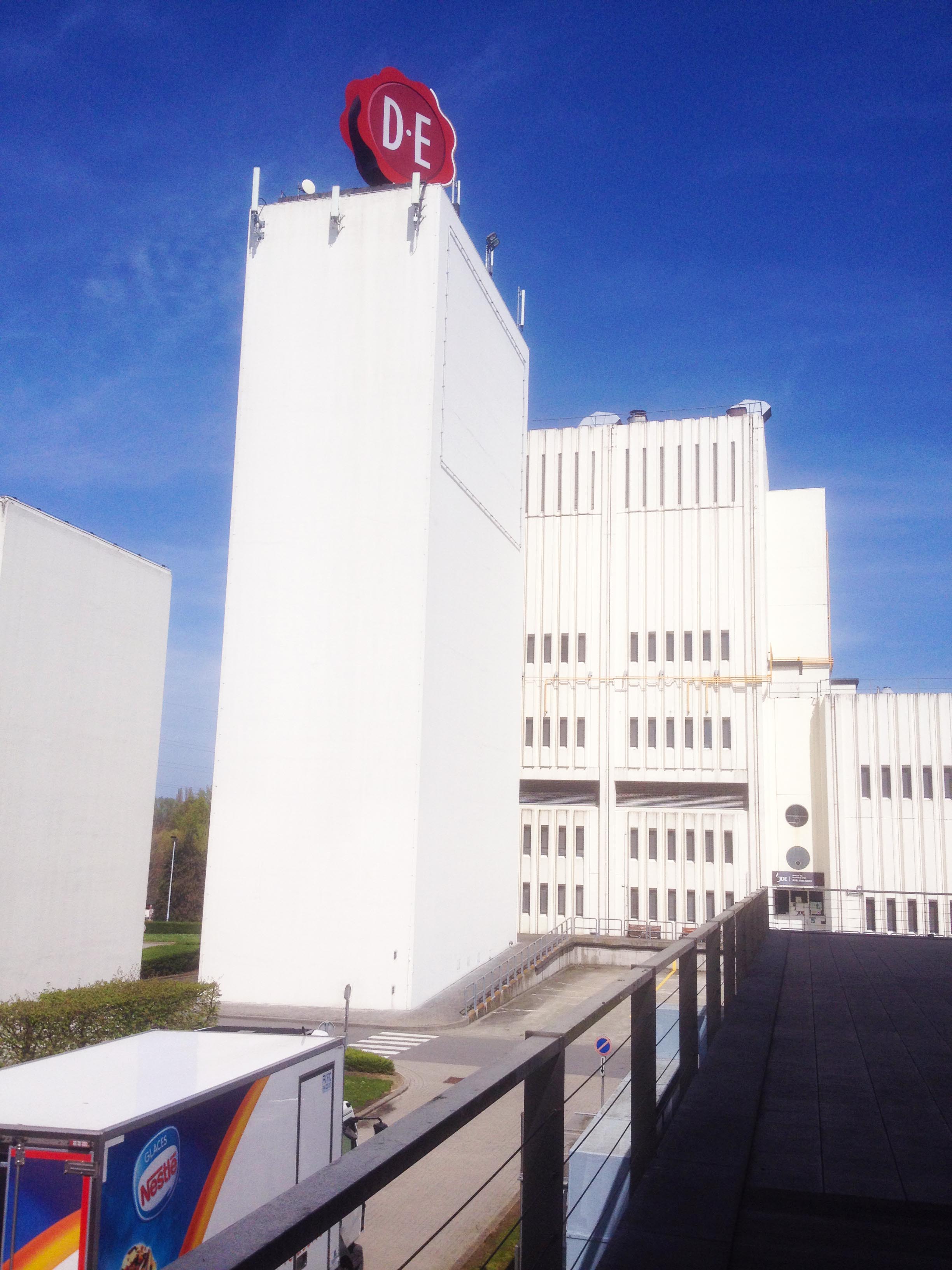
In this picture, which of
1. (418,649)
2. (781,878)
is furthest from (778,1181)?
(781,878)

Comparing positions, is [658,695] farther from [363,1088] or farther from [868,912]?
[363,1088]

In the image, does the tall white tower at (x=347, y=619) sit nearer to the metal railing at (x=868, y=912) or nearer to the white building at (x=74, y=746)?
the white building at (x=74, y=746)

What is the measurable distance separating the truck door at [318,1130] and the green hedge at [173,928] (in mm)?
48625

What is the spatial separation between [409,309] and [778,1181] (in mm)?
26574

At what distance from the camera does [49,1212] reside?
6.41 metres

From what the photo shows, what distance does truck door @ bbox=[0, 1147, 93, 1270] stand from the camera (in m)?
6.34

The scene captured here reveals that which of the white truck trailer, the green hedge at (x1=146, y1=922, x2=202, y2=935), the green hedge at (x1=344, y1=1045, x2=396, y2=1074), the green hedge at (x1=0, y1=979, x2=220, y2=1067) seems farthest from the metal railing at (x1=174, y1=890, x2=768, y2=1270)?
the green hedge at (x1=146, y1=922, x2=202, y2=935)

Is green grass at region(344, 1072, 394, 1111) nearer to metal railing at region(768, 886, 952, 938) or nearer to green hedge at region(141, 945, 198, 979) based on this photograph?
green hedge at region(141, 945, 198, 979)

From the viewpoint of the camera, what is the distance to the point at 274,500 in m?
28.4

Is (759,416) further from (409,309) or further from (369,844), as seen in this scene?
(369,844)

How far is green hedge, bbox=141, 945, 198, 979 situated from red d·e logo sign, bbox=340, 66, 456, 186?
2775cm

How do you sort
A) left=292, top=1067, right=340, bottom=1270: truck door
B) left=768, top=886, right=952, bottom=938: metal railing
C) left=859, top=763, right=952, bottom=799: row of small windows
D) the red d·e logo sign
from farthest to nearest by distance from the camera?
1. left=859, top=763, right=952, bottom=799: row of small windows
2. left=768, top=886, right=952, bottom=938: metal railing
3. the red d·e logo sign
4. left=292, top=1067, right=340, bottom=1270: truck door

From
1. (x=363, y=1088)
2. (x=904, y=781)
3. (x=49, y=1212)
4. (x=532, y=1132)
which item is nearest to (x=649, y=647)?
(x=904, y=781)

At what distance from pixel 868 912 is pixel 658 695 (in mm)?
11995
